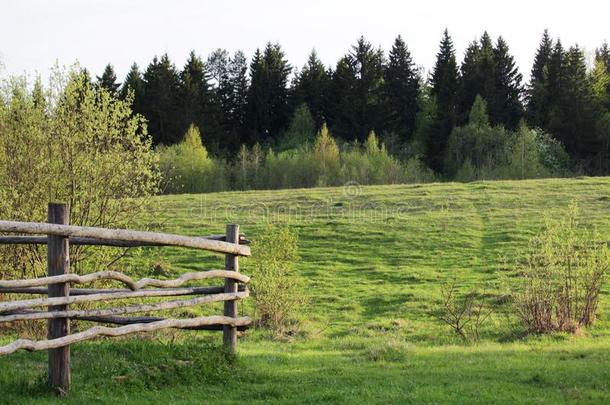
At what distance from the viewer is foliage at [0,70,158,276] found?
50.4ft

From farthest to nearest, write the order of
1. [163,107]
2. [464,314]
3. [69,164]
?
[163,107] < [464,314] < [69,164]

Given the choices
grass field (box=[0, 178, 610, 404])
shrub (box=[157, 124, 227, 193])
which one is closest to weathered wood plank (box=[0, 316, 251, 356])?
grass field (box=[0, 178, 610, 404])

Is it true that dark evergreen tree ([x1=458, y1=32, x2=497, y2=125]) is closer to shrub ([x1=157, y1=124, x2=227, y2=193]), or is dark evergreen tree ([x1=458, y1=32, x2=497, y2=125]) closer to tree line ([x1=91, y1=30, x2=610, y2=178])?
tree line ([x1=91, y1=30, x2=610, y2=178])

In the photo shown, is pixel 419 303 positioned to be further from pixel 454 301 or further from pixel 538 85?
pixel 538 85

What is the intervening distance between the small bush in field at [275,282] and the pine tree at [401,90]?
60.8 metres

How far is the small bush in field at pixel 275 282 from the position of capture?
681 inches

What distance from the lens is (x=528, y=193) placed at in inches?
1542

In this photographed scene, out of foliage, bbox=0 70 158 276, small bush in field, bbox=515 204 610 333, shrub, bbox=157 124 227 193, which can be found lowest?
small bush in field, bbox=515 204 610 333

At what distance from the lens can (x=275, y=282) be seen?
681 inches

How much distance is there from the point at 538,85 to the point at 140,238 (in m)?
72.1

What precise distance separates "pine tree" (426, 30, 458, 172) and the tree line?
0.11 metres

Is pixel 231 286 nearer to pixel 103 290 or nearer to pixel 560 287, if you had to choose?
pixel 103 290

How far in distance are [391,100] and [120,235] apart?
71.9 m

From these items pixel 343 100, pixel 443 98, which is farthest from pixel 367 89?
pixel 443 98
